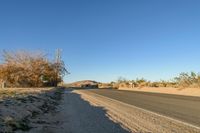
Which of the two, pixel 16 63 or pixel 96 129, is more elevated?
pixel 16 63

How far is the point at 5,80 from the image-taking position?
46.0 m

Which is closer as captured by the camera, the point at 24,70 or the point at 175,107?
the point at 175,107

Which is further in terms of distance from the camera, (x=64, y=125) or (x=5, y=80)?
(x=5, y=80)

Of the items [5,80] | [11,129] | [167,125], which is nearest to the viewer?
[11,129]

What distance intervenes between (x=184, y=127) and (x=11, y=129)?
234 inches

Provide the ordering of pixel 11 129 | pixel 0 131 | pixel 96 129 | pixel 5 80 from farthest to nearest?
pixel 5 80, pixel 96 129, pixel 11 129, pixel 0 131

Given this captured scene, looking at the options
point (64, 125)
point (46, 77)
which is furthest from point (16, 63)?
point (64, 125)

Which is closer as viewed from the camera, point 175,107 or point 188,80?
point 175,107

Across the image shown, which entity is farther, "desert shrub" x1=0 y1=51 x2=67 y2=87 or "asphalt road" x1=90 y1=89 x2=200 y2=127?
"desert shrub" x1=0 y1=51 x2=67 y2=87

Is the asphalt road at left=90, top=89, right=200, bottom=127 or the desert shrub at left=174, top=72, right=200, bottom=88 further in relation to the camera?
the desert shrub at left=174, top=72, right=200, bottom=88

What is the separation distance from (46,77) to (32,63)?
5.65m

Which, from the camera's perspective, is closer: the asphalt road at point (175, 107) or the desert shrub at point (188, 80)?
the asphalt road at point (175, 107)

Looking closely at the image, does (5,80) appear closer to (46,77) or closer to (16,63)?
(16,63)

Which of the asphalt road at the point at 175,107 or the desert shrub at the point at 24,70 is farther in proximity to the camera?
the desert shrub at the point at 24,70
